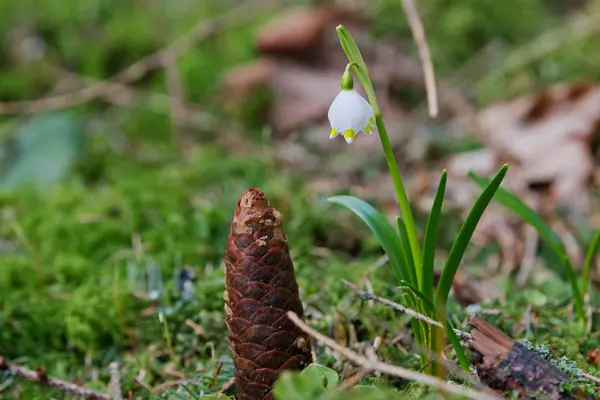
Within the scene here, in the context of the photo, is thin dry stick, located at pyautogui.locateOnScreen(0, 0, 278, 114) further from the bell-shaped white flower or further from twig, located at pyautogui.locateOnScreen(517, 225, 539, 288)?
the bell-shaped white flower

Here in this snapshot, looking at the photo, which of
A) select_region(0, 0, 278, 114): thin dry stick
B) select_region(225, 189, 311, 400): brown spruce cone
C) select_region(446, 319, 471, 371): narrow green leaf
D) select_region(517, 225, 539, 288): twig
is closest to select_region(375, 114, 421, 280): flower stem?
select_region(446, 319, 471, 371): narrow green leaf

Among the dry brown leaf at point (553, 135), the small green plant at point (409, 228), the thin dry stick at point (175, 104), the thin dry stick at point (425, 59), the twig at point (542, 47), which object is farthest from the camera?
the twig at point (542, 47)

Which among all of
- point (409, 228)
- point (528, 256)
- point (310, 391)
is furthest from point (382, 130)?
point (528, 256)

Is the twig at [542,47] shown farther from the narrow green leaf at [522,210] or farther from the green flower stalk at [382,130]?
the green flower stalk at [382,130]

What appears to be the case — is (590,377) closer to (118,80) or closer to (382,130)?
(382,130)

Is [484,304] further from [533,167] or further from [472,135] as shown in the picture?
[472,135]

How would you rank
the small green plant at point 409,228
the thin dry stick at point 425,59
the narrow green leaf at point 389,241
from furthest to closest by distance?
the thin dry stick at point 425,59, the narrow green leaf at point 389,241, the small green plant at point 409,228

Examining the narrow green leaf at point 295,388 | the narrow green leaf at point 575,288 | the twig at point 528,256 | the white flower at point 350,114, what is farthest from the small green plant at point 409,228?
the twig at point 528,256
